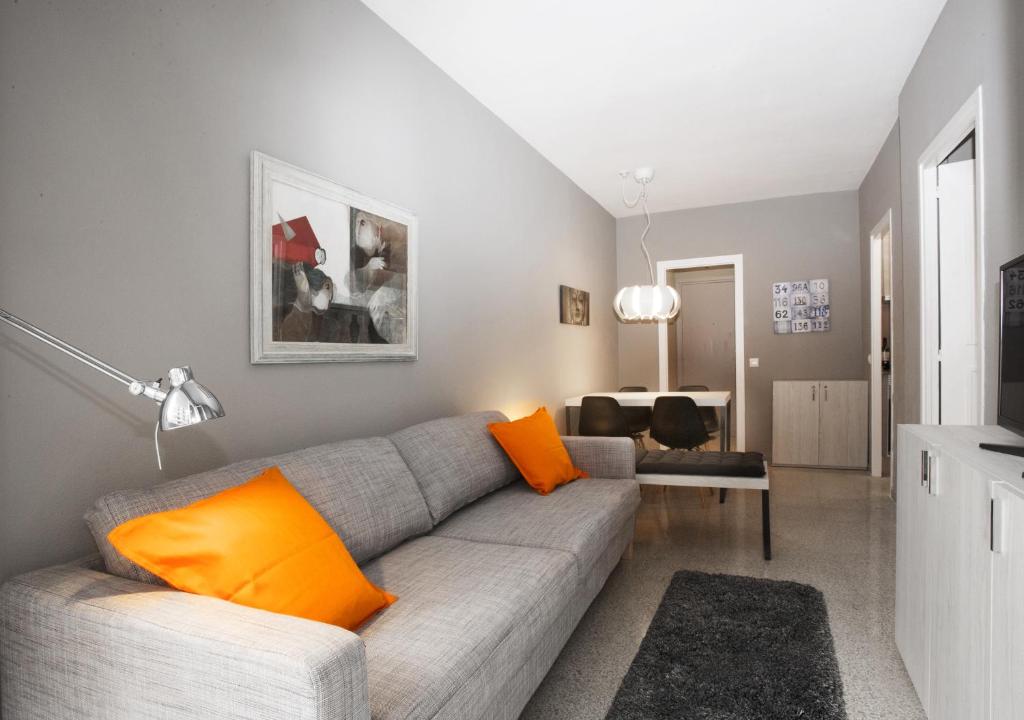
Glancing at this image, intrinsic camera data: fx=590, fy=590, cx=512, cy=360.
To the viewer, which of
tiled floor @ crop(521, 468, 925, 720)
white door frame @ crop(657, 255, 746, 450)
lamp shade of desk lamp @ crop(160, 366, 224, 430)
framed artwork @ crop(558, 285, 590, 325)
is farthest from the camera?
white door frame @ crop(657, 255, 746, 450)

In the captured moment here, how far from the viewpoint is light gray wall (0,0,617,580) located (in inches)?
58.5

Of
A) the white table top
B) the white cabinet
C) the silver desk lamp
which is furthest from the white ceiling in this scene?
the silver desk lamp

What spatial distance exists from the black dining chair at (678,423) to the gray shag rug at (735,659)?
5.13 feet

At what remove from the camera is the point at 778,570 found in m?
3.04

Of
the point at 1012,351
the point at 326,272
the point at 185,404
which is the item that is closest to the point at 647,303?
the point at 326,272

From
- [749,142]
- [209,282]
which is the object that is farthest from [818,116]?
[209,282]

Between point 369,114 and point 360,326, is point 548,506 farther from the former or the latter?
point 369,114

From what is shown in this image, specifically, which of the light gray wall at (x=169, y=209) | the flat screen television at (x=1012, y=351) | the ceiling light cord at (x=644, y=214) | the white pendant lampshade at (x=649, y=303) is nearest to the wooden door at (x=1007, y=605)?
the flat screen television at (x=1012, y=351)

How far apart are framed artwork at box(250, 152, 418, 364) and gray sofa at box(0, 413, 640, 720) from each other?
0.45m

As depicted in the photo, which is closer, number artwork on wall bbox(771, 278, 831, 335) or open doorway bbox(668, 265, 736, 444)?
number artwork on wall bbox(771, 278, 831, 335)

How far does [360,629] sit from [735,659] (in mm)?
1424

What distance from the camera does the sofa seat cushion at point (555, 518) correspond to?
7.28ft

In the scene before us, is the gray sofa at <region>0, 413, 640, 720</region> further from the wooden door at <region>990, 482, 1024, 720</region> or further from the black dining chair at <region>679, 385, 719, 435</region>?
the black dining chair at <region>679, 385, 719, 435</region>

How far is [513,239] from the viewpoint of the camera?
4152mm
